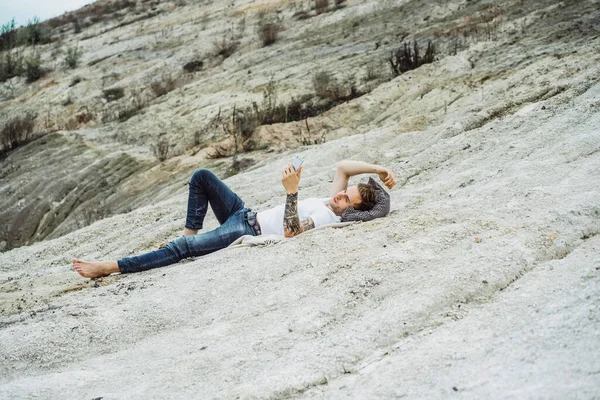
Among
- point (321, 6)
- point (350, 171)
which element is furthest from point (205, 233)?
point (321, 6)

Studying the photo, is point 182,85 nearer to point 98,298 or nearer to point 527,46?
point 527,46

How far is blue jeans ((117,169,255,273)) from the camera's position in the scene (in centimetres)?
409

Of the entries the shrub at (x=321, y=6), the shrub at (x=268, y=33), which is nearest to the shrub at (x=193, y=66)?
the shrub at (x=268, y=33)

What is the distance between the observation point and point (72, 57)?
58.5ft

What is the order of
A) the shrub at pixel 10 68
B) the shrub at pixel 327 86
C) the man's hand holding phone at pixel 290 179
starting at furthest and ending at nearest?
the shrub at pixel 10 68 < the shrub at pixel 327 86 < the man's hand holding phone at pixel 290 179

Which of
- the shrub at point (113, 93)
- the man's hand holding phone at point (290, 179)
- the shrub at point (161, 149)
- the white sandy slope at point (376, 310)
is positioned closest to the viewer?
the white sandy slope at point (376, 310)

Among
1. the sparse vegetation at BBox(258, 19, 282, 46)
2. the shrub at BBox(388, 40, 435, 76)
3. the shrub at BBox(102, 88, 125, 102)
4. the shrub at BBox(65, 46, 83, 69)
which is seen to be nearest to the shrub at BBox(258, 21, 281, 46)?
the sparse vegetation at BBox(258, 19, 282, 46)

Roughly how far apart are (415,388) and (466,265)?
102 centimetres

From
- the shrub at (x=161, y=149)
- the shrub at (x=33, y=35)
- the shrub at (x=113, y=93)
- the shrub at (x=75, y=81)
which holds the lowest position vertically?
the shrub at (x=161, y=149)

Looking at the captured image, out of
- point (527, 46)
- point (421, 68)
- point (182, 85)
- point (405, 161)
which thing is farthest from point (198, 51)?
point (405, 161)

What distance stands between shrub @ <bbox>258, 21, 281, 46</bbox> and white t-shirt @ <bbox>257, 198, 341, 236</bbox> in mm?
10524

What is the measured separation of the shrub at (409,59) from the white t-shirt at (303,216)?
5.97m

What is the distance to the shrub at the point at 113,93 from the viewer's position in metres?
13.9

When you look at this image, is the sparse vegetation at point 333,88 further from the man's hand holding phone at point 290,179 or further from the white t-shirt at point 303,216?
the man's hand holding phone at point 290,179
